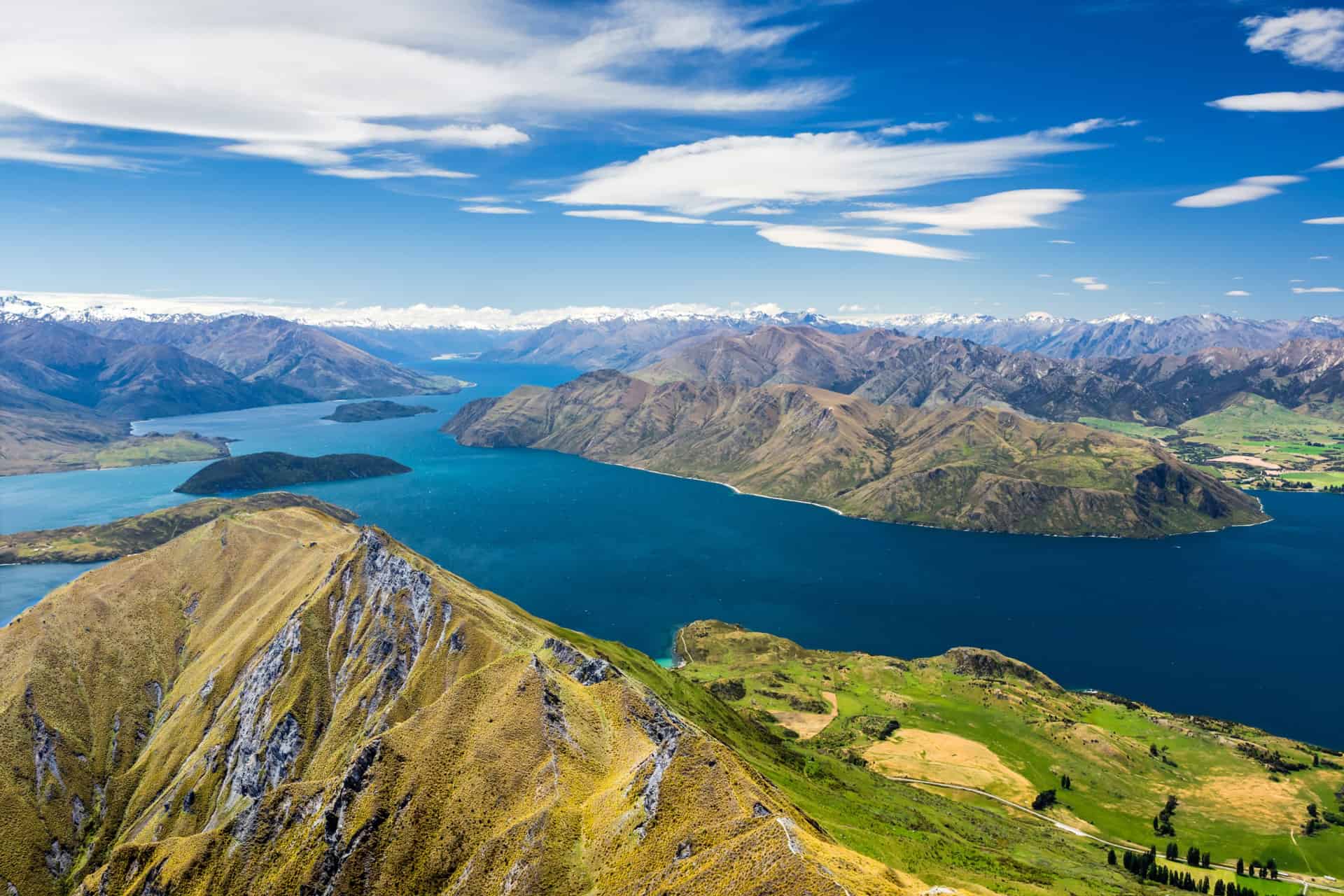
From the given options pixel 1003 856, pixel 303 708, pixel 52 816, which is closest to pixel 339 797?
pixel 303 708

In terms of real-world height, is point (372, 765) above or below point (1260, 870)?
above

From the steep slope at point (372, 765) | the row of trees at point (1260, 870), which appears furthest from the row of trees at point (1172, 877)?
the steep slope at point (372, 765)

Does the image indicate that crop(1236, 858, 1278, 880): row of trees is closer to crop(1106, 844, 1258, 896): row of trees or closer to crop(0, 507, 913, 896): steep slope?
crop(1106, 844, 1258, 896): row of trees

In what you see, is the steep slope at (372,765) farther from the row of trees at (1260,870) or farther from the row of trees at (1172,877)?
the row of trees at (1260,870)

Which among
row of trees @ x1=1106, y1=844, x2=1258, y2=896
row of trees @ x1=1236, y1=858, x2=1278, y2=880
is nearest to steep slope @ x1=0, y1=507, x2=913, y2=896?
row of trees @ x1=1106, y1=844, x2=1258, y2=896

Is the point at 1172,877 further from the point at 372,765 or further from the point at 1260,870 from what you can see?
the point at 372,765

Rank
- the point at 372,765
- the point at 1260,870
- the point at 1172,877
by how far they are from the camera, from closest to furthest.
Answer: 1. the point at 372,765
2. the point at 1172,877
3. the point at 1260,870

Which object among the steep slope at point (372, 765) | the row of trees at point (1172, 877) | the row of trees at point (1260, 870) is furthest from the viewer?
the row of trees at point (1260, 870)

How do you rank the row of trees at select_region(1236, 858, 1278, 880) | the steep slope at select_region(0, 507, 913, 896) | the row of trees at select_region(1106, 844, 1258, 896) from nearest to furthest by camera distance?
the steep slope at select_region(0, 507, 913, 896)
the row of trees at select_region(1106, 844, 1258, 896)
the row of trees at select_region(1236, 858, 1278, 880)

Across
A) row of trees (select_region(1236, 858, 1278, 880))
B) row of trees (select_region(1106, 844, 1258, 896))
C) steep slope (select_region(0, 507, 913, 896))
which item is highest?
steep slope (select_region(0, 507, 913, 896))

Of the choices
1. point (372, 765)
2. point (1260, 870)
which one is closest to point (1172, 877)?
point (1260, 870)
